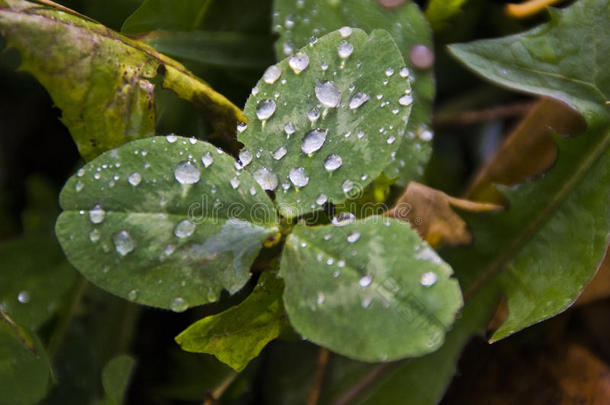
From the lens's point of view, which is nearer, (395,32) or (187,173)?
(187,173)

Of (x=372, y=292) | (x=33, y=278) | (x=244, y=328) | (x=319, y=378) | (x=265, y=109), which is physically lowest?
(x=319, y=378)

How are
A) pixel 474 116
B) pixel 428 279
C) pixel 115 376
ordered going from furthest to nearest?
1. pixel 474 116
2. pixel 115 376
3. pixel 428 279

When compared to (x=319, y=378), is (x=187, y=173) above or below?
above

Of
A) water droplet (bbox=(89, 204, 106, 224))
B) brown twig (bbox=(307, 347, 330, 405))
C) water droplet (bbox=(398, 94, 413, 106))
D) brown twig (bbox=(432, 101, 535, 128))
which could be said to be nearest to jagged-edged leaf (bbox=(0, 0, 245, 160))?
water droplet (bbox=(89, 204, 106, 224))

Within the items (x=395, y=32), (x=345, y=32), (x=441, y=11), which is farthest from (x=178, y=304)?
(x=441, y=11)

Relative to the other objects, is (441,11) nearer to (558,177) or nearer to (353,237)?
(558,177)

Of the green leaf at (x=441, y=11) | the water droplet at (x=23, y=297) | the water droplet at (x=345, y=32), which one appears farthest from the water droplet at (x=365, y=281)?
the water droplet at (x=23, y=297)

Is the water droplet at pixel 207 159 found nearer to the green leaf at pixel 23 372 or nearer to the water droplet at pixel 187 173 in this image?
the water droplet at pixel 187 173
